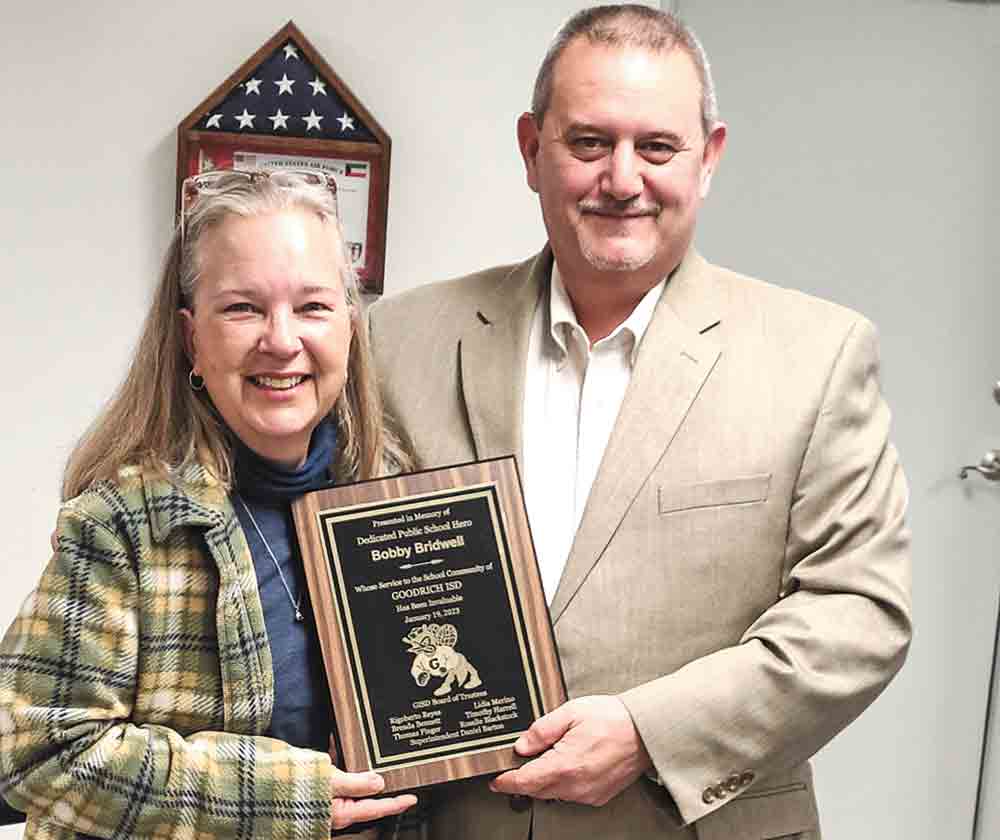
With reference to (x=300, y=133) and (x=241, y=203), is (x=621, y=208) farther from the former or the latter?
(x=300, y=133)

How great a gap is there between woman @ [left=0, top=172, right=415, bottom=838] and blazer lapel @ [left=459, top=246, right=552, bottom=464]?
0.76 ft

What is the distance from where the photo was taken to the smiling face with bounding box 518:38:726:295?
5.78 feet

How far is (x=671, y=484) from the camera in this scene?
1.73m

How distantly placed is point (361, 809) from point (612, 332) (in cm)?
68

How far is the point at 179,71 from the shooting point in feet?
10.3

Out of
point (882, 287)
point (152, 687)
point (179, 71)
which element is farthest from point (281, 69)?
point (152, 687)

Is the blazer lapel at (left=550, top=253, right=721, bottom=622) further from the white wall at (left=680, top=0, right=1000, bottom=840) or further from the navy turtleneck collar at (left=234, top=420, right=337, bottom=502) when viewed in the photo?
the white wall at (left=680, top=0, right=1000, bottom=840)

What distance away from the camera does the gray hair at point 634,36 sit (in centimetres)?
180

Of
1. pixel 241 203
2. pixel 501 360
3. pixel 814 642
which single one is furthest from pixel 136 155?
pixel 814 642

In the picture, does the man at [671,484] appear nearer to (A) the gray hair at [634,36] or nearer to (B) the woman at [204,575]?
(A) the gray hair at [634,36]

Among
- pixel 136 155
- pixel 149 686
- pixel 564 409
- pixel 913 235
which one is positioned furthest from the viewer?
pixel 913 235

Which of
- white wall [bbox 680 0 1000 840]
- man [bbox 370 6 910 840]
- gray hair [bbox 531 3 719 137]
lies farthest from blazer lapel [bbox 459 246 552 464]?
white wall [bbox 680 0 1000 840]

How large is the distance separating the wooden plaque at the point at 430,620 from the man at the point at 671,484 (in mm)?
73

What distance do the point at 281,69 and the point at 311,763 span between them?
199 centimetres
